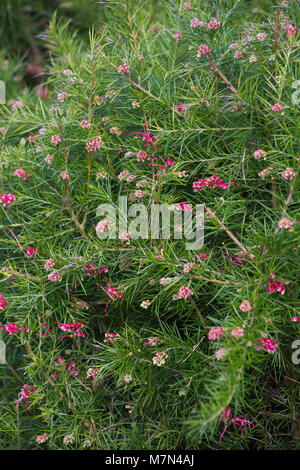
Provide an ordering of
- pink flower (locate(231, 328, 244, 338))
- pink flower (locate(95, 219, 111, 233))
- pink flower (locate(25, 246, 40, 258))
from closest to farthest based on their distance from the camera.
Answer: pink flower (locate(231, 328, 244, 338)) → pink flower (locate(95, 219, 111, 233)) → pink flower (locate(25, 246, 40, 258))

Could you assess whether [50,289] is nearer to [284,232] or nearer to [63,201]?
[63,201]

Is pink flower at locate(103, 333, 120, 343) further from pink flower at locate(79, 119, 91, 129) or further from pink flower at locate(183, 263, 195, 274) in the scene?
pink flower at locate(79, 119, 91, 129)

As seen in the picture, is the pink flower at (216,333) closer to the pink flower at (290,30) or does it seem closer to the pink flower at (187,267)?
the pink flower at (187,267)

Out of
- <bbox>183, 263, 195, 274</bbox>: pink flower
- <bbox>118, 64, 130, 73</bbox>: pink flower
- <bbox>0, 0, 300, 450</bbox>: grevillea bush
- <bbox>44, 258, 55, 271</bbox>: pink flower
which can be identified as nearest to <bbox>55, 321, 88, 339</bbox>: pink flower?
<bbox>0, 0, 300, 450</bbox>: grevillea bush

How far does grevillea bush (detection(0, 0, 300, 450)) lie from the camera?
69 centimetres

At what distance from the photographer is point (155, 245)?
2.35 feet

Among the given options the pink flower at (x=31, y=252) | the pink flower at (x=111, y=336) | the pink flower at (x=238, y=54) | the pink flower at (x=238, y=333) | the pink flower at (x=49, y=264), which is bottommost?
the pink flower at (x=111, y=336)

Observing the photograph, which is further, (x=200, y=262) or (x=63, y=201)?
(x=63, y=201)

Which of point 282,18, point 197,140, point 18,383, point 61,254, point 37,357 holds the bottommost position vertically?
point 18,383

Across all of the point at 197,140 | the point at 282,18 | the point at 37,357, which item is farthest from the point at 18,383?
the point at 282,18

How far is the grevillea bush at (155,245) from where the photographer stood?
0.69m

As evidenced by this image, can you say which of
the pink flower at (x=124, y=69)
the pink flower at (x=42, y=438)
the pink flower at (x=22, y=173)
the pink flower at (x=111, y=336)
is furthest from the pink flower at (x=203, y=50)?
the pink flower at (x=42, y=438)
